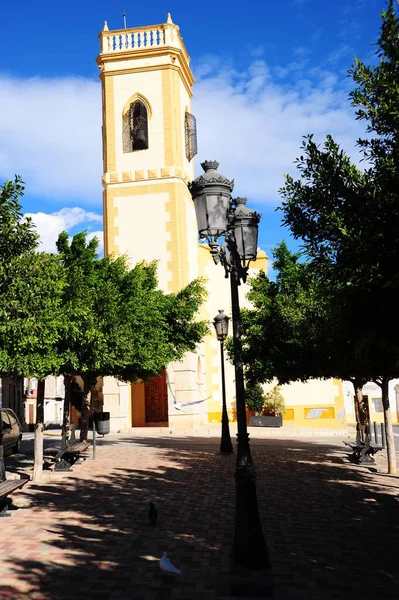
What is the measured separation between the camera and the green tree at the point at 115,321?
14.1m

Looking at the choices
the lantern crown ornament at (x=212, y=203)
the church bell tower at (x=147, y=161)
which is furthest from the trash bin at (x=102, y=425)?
the lantern crown ornament at (x=212, y=203)

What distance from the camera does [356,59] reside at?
767 cm

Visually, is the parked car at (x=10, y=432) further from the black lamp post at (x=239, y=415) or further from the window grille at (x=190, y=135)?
the window grille at (x=190, y=135)

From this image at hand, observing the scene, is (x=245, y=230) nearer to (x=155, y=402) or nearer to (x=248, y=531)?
(x=248, y=531)

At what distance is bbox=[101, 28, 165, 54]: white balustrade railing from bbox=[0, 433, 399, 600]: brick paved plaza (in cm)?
2321

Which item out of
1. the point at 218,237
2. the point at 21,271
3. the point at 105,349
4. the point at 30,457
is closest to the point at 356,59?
the point at 218,237

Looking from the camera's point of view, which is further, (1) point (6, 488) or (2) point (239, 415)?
(1) point (6, 488)

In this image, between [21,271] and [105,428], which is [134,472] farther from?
[21,271]

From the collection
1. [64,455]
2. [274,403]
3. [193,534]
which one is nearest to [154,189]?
[274,403]

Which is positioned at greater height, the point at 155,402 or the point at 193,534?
the point at 155,402

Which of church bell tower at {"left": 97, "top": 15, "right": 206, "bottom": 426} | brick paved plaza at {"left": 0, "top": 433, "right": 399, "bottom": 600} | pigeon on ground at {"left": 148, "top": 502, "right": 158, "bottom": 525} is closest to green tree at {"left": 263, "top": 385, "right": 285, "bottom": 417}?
church bell tower at {"left": 97, "top": 15, "right": 206, "bottom": 426}

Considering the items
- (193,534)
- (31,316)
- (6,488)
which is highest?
(31,316)

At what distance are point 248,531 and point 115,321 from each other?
9.38 metres

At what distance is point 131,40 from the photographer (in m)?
31.8
